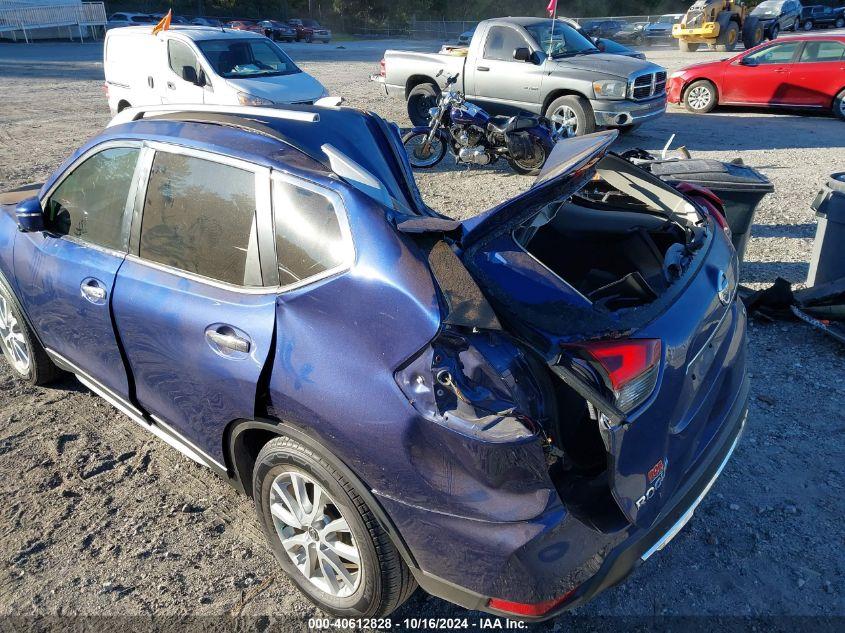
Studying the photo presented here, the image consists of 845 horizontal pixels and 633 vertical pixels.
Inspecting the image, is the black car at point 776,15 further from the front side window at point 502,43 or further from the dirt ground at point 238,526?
the dirt ground at point 238,526

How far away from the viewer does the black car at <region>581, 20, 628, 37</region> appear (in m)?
37.4

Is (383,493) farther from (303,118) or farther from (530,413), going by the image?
(303,118)

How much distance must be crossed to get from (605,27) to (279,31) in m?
20.2

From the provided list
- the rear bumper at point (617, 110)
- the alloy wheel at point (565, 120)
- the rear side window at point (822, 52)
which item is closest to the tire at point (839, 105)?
the rear side window at point (822, 52)

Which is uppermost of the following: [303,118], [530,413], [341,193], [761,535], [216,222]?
[303,118]

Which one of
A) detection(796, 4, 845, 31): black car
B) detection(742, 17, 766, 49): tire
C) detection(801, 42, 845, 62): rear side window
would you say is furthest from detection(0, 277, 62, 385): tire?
detection(796, 4, 845, 31): black car

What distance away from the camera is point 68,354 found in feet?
11.8

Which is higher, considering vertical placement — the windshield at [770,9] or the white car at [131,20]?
the white car at [131,20]

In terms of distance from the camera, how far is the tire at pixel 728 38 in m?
29.9

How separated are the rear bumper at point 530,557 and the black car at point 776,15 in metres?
35.3

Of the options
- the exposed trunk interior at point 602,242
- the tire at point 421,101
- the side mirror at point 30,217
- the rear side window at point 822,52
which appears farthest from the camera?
the rear side window at point 822,52

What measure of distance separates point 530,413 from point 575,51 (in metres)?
10.5

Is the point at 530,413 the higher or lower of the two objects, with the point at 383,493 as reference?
higher

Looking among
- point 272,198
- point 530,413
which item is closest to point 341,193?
point 272,198
